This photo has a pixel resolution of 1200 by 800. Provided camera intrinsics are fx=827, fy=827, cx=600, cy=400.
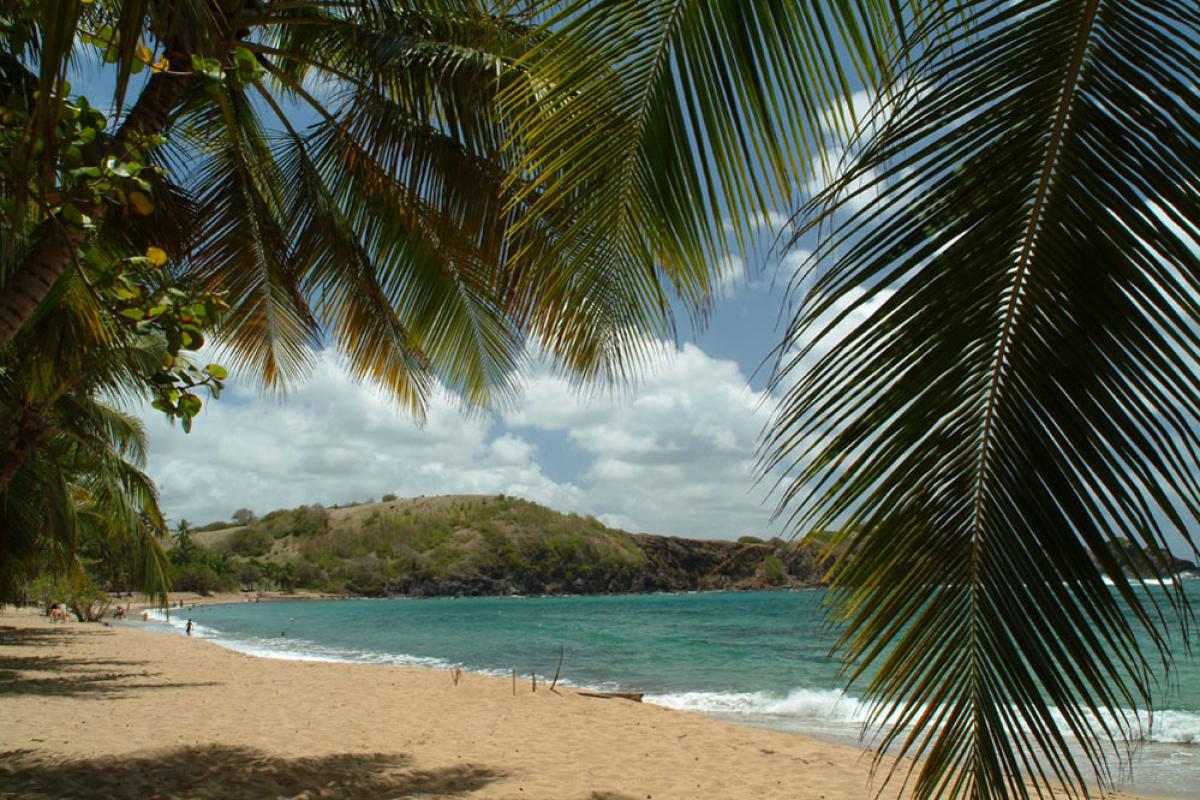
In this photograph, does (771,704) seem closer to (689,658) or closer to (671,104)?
(689,658)

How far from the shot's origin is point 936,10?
1688mm

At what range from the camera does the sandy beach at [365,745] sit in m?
6.03

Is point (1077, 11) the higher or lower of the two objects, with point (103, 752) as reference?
higher

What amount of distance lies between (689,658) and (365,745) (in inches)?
778

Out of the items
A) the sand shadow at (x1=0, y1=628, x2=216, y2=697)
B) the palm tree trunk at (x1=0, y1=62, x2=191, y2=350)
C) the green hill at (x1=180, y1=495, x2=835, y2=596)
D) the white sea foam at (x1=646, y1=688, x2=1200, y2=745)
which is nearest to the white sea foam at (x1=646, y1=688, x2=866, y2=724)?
the white sea foam at (x1=646, y1=688, x2=1200, y2=745)

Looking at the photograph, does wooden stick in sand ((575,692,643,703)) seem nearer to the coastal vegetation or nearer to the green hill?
the coastal vegetation

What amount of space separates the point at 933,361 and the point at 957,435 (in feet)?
0.49

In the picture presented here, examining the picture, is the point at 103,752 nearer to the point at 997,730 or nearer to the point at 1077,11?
the point at 997,730

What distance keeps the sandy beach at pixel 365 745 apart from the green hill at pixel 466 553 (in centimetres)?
8836

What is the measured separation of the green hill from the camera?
336 ft

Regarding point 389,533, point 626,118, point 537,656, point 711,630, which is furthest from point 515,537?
point 626,118

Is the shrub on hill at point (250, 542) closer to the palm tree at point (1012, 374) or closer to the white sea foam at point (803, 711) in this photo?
the white sea foam at point (803, 711)

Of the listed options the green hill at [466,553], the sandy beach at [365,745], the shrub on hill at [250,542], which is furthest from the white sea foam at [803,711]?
the shrub on hill at [250,542]

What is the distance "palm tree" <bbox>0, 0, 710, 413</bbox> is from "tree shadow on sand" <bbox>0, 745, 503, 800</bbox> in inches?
115
